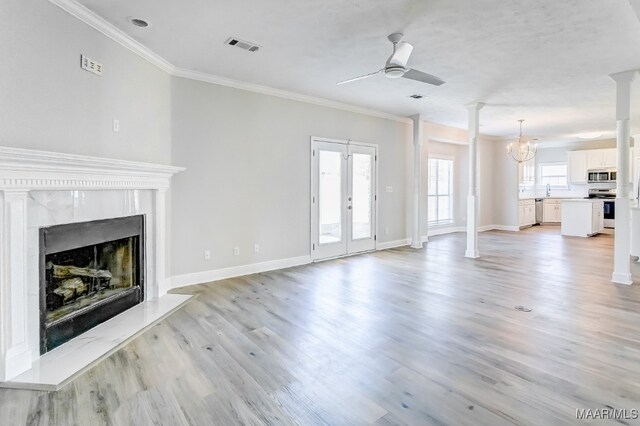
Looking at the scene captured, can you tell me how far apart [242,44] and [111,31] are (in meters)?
1.26

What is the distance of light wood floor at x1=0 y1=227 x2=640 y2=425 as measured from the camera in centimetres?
197

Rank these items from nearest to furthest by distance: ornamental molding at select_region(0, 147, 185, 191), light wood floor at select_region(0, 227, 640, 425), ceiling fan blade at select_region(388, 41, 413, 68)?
light wood floor at select_region(0, 227, 640, 425), ornamental molding at select_region(0, 147, 185, 191), ceiling fan blade at select_region(388, 41, 413, 68)

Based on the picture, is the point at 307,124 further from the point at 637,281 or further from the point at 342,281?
the point at 637,281

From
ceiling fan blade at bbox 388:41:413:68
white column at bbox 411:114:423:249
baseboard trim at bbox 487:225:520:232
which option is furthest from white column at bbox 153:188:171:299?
baseboard trim at bbox 487:225:520:232

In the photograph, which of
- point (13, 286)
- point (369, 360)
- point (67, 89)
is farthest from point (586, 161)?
point (13, 286)

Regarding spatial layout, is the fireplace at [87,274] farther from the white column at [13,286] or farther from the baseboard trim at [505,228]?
the baseboard trim at [505,228]

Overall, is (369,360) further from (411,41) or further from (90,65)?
(90,65)

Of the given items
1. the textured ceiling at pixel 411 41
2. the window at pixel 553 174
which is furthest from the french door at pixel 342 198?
the window at pixel 553 174

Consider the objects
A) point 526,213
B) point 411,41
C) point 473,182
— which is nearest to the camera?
point 411,41

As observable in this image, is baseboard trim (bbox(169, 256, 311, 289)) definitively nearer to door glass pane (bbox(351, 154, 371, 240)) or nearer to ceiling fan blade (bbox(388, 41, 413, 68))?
door glass pane (bbox(351, 154, 371, 240))

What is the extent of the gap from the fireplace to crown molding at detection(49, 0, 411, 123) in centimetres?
182

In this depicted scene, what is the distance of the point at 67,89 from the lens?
285 cm

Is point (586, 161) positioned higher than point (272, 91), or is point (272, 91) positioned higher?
point (272, 91)

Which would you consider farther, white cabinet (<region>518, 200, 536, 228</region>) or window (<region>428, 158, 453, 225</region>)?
white cabinet (<region>518, 200, 536, 228</region>)
